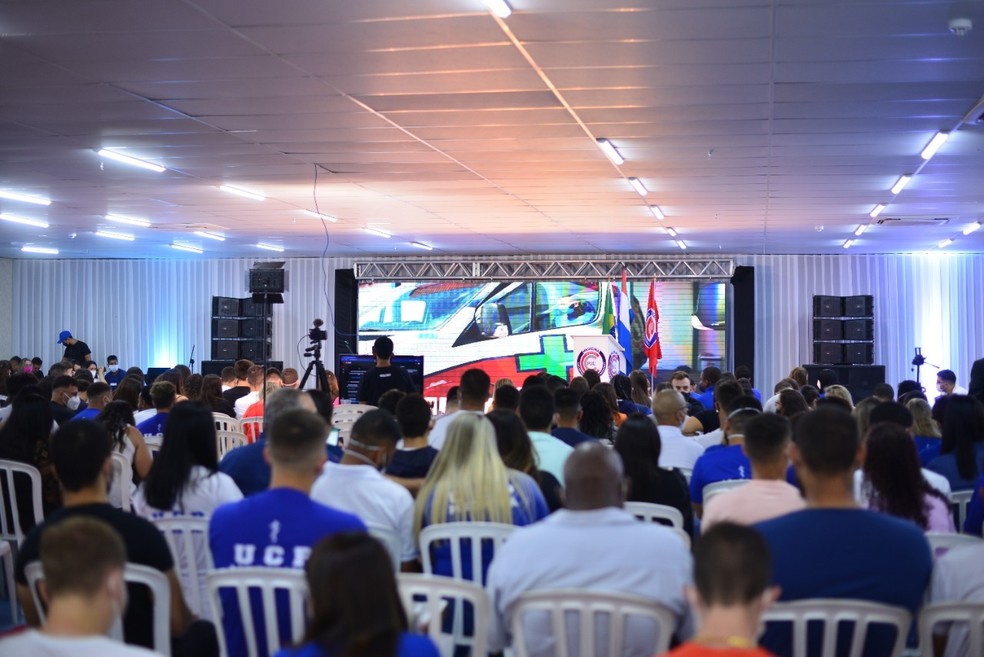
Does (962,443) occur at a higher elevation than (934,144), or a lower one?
lower

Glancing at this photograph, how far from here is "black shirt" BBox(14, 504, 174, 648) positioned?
10.3 feet

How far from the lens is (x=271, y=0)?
5164 millimetres

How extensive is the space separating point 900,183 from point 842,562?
8.92m

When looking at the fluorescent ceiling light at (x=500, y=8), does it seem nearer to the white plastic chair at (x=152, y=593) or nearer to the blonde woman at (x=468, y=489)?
the blonde woman at (x=468, y=489)

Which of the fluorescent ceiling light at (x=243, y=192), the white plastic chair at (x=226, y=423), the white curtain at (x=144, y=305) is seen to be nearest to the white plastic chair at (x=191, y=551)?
the white plastic chair at (x=226, y=423)

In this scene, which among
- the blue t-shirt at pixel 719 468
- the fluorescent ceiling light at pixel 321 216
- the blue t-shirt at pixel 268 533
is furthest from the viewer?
the fluorescent ceiling light at pixel 321 216

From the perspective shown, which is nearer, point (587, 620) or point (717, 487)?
point (587, 620)

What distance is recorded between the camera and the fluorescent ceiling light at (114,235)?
15742 millimetres

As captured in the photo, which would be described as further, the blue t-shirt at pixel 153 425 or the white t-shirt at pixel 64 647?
the blue t-shirt at pixel 153 425

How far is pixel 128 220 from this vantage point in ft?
46.9

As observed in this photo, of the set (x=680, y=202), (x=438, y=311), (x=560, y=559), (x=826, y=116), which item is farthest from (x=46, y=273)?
(x=560, y=559)

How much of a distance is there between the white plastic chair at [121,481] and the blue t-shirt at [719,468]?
9.56 ft

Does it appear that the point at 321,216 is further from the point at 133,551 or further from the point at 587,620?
the point at 587,620

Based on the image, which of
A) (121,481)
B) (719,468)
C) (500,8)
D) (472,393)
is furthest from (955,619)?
(121,481)
